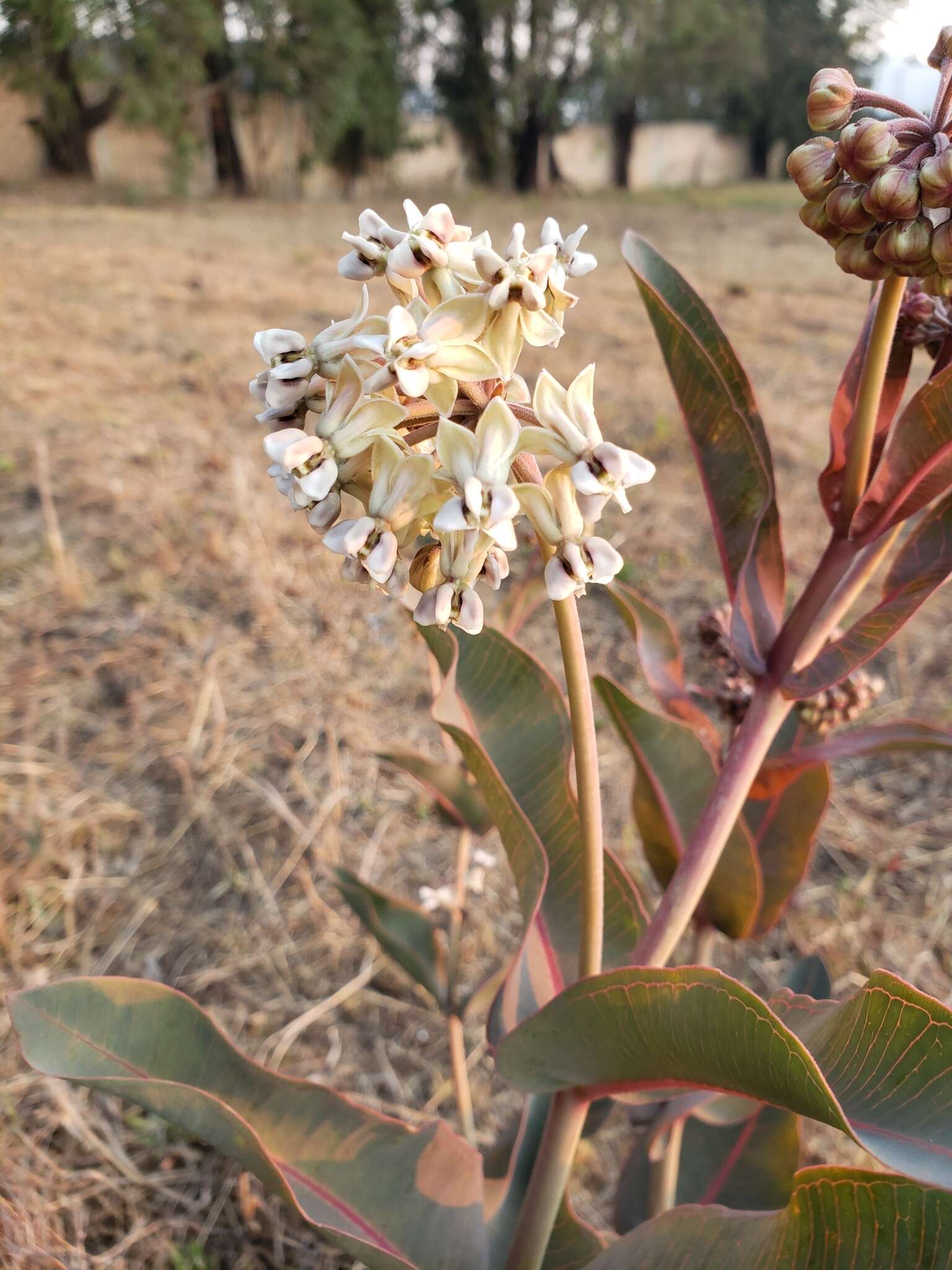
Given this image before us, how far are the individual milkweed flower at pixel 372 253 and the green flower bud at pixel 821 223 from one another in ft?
0.67

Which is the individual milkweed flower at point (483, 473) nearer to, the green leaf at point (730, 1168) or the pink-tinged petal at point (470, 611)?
the pink-tinged petal at point (470, 611)

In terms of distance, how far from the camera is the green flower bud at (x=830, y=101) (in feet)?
1.34

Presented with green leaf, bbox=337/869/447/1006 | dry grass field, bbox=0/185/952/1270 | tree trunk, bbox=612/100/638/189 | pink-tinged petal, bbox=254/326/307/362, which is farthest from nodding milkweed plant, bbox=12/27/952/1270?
tree trunk, bbox=612/100/638/189

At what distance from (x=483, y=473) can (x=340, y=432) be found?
7 centimetres

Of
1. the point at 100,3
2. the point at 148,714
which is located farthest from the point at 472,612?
the point at 100,3

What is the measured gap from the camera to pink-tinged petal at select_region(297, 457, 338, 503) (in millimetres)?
360

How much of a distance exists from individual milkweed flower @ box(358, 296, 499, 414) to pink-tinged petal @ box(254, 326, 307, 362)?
49 millimetres

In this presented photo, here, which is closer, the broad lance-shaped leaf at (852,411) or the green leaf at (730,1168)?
the broad lance-shaped leaf at (852,411)

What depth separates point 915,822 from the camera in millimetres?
1456

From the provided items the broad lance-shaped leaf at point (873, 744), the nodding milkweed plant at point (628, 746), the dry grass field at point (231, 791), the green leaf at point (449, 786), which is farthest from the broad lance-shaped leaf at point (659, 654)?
the dry grass field at point (231, 791)

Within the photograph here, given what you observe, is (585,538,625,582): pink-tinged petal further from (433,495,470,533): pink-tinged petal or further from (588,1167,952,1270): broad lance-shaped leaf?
(588,1167,952,1270): broad lance-shaped leaf

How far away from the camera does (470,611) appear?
0.37 m

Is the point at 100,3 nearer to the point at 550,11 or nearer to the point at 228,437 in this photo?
the point at 228,437

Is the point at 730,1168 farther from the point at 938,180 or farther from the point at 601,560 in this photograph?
the point at 938,180
